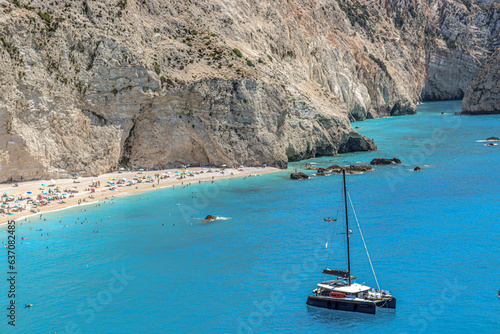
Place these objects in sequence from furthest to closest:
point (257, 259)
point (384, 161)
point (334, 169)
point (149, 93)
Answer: point (384, 161) < point (334, 169) < point (149, 93) < point (257, 259)

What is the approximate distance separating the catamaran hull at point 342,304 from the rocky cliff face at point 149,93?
5240 cm

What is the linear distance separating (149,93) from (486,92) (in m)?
133

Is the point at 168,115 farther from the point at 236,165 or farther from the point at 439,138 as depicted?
the point at 439,138

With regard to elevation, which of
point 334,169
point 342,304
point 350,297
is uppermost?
point 334,169

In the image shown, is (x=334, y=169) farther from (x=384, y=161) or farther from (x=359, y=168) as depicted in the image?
(x=384, y=161)

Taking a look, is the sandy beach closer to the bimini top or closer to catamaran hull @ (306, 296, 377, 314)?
catamaran hull @ (306, 296, 377, 314)

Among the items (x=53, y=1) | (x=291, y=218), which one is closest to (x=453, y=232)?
(x=291, y=218)

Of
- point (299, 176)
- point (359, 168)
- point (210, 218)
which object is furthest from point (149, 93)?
point (359, 168)

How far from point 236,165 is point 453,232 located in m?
43.5

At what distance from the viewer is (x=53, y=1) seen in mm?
79938

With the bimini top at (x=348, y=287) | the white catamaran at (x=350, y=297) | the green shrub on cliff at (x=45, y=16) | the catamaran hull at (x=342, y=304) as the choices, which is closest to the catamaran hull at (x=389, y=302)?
the white catamaran at (x=350, y=297)

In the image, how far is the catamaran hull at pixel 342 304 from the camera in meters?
35.7

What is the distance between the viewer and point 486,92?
171125mm

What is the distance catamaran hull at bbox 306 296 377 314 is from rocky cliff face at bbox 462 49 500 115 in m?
155
